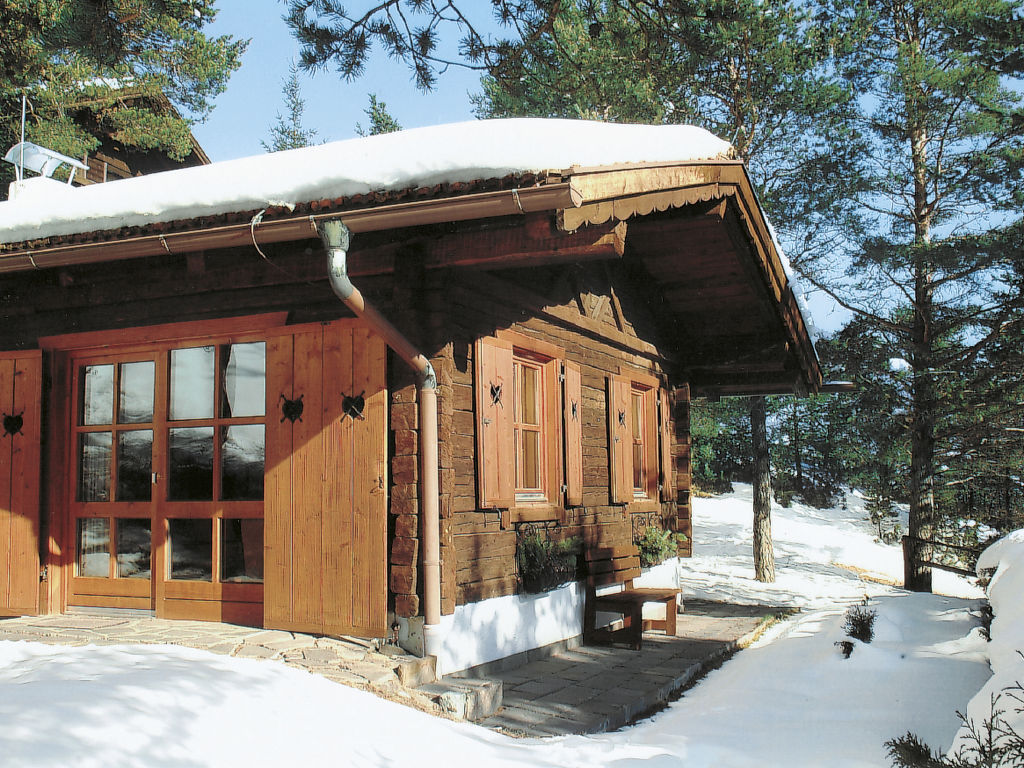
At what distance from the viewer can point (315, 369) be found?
5785 mm

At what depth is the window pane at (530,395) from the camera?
7.07m

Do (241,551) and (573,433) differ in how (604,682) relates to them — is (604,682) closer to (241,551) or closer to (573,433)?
(573,433)

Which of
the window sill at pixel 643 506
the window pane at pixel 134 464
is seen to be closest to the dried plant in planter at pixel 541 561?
the window sill at pixel 643 506

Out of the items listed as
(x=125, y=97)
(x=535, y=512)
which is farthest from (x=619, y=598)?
(x=125, y=97)

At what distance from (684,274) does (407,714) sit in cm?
591

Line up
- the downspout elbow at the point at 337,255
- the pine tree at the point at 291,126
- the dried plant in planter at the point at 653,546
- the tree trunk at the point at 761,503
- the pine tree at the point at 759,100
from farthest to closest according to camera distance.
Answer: the pine tree at the point at 291,126 < the tree trunk at the point at 761,503 < the pine tree at the point at 759,100 < the dried plant in planter at the point at 653,546 < the downspout elbow at the point at 337,255

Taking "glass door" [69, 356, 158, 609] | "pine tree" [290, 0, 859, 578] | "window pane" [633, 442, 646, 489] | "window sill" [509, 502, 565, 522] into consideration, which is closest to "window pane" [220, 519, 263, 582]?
"glass door" [69, 356, 158, 609]

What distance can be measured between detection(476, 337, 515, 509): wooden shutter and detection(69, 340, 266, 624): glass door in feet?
4.98

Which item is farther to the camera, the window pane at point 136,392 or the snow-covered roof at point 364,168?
the window pane at point 136,392

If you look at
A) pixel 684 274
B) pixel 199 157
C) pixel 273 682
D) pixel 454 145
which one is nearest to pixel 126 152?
pixel 199 157

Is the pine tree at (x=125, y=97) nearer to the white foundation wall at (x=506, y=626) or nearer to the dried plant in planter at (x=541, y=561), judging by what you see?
the dried plant in planter at (x=541, y=561)

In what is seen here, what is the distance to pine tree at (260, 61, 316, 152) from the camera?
113ft

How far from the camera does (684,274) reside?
8961mm

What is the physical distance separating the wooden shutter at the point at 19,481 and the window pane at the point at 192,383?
101 centimetres
